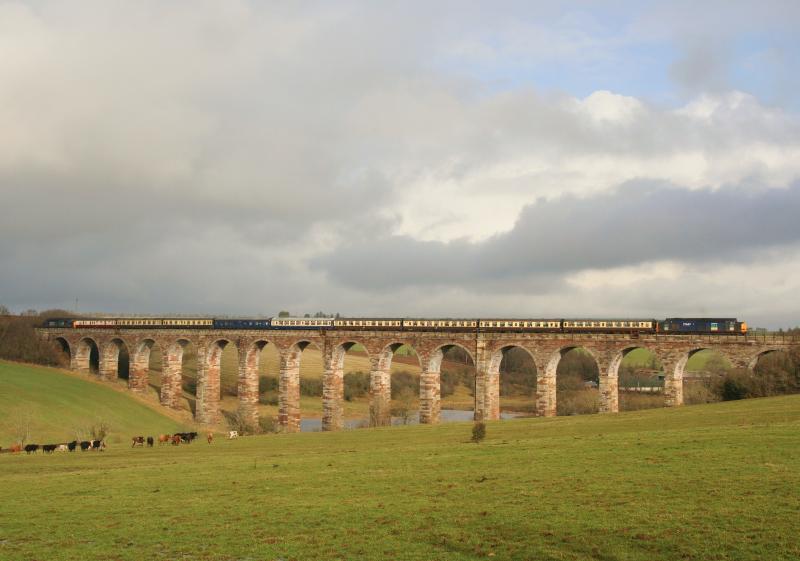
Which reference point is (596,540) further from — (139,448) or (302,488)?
(139,448)

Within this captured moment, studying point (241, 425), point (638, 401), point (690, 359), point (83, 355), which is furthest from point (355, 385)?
point (690, 359)

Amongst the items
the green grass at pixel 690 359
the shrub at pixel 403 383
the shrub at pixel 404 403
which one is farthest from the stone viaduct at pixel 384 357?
the green grass at pixel 690 359

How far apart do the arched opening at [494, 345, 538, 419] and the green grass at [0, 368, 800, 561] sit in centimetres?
6531

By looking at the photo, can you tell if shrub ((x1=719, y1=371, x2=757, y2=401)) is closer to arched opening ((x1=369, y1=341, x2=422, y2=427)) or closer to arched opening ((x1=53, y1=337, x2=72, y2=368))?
arched opening ((x1=369, y1=341, x2=422, y2=427))

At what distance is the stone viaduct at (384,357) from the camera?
62.7m

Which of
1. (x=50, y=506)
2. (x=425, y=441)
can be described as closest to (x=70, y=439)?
(x=425, y=441)

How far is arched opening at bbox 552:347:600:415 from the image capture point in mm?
87750

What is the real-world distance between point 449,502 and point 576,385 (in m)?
106

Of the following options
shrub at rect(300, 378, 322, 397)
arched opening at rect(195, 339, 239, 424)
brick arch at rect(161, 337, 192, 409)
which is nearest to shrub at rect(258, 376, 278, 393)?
shrub at rect(300, 378, 322, 397)

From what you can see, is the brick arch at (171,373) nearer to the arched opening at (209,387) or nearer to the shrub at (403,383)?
the arched opening at (209,387)

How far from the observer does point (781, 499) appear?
781 inches

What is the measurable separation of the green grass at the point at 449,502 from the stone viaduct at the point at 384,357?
2308cm

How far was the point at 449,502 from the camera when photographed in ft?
76.2

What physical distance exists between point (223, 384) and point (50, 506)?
299 ft
